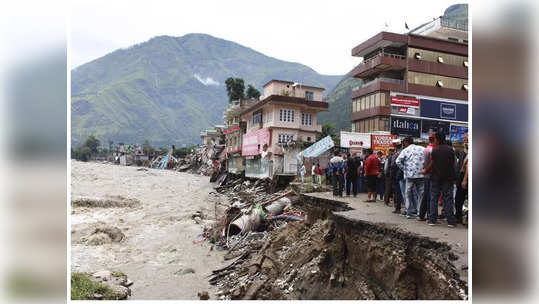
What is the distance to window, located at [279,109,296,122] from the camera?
32250 millimetres

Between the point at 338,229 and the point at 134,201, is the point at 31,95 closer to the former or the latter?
the point at 338,229

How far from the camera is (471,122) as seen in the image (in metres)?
3.43

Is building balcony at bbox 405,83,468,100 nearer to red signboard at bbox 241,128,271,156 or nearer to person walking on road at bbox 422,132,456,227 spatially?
red signboard at bbox 241,128,271,156

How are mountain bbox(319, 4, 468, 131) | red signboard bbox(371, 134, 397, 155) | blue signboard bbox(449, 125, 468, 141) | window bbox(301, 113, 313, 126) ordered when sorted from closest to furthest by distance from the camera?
1. red signboard bbox(371, 134, 397, 155)
2. blue signboard bbox(449, 125, 468, 141)
3. window bbox(301, 113, 313, 126)
4. mountain bbox(319, 4, 468, 131)

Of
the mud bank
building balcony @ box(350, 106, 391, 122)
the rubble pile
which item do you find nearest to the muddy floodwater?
the mud bank

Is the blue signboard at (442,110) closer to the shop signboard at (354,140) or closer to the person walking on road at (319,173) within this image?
the shop signboard at (354,140)

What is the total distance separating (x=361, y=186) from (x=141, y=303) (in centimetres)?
1016

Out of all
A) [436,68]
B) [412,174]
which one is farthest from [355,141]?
[412,174]

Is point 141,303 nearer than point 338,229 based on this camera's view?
Yes

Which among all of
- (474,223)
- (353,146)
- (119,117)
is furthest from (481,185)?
(119,117)

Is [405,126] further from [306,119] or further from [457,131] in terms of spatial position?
[306,119]

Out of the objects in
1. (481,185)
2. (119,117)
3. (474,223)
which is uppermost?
(119,117)

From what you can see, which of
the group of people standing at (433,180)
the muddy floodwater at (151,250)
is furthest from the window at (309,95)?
the group of people standing at (433,180)

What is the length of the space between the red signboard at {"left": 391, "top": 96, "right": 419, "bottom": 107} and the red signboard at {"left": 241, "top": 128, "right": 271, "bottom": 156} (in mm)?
12154
